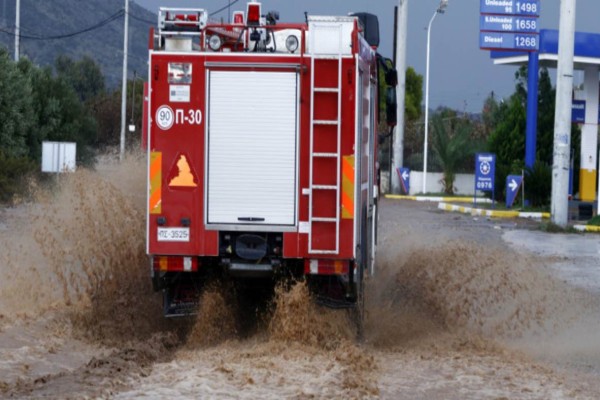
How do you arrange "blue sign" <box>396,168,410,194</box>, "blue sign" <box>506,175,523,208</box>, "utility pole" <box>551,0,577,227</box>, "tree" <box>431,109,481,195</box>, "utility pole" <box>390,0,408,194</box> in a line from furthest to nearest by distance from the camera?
"tree" <box>431,109,481,195</box> < "blue sign" <box>396,168,410,194</box> < "utility pole" <box>390,0,408,194</box> < "blue sign" <box>506,175,523,208</box> < "utility pole" <box>551,0,577,227</box>

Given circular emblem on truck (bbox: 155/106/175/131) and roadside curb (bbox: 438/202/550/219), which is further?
roadside curb (bbox: 438/202/550/219)

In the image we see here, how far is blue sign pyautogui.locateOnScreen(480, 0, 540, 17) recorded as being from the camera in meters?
41.0

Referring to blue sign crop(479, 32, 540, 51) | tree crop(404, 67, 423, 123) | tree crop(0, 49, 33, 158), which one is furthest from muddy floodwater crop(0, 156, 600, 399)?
tree crop(404, 67, 423, 123)

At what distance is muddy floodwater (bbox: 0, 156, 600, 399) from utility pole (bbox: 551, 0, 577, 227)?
45.2 feet

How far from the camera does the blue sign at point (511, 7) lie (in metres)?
41.0

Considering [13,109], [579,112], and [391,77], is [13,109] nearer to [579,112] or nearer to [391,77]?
[579,112]

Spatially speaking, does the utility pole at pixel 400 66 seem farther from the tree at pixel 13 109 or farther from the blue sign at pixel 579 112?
the tree at pixel 13 109

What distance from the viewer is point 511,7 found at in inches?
1620

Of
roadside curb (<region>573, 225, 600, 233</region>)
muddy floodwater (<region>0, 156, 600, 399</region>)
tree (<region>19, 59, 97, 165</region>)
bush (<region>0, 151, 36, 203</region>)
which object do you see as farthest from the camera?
tree (<region>19, 59, 97, 165</region>)

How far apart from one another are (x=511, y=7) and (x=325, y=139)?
3201cm

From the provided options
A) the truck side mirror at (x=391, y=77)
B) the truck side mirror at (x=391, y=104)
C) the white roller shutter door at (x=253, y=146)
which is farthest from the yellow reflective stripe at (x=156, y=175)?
the truck side mirror at (x=391, y=104)

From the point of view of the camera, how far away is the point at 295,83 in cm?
1056

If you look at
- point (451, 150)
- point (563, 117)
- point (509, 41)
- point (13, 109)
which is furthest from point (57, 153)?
point (451, 150)

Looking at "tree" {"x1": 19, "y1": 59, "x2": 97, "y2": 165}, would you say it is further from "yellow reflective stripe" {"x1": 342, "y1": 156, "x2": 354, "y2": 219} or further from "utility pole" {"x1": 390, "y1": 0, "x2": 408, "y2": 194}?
"yellow reflective stripe" {"x1": 342, "y1": 156, "x2": 354, "y2": 219}
